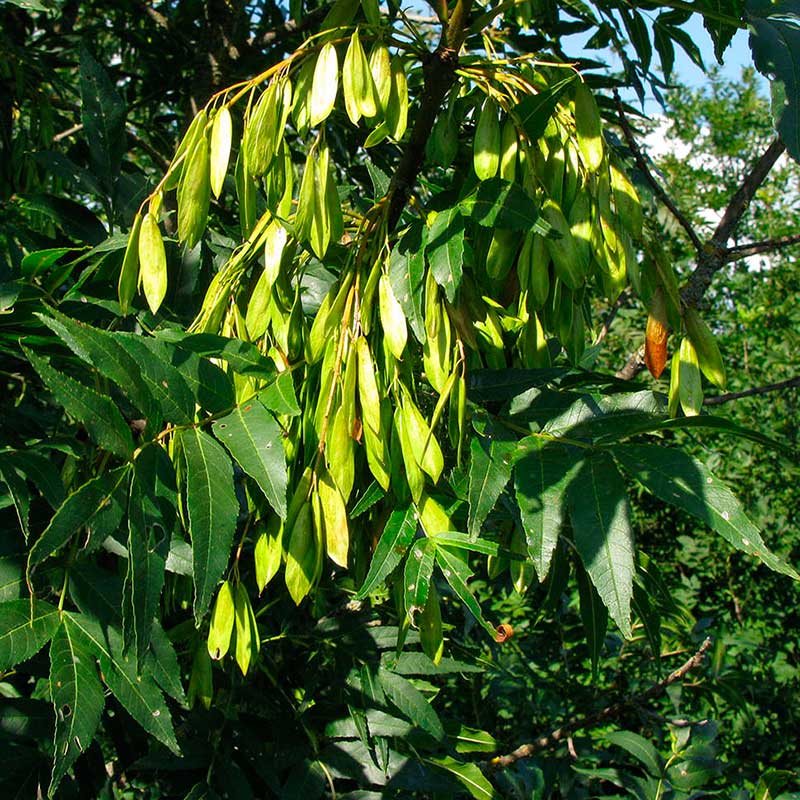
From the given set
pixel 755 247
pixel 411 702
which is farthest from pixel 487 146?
pixel 411 702

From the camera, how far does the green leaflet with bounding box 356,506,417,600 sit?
792 millimetres

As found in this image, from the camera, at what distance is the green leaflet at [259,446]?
766 millimetres

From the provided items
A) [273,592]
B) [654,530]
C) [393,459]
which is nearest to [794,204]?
[654,530]

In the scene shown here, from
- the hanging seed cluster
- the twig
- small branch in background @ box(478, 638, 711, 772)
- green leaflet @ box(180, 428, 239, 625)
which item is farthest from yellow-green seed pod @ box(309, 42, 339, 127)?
small branch in background @ box(478, 638, 711, 772)

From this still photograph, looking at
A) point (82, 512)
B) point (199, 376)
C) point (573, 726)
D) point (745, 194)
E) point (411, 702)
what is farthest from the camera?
point (573, 726)

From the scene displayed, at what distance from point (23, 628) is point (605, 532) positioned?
1.82ft

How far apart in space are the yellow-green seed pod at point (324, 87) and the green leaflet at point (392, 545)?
1.20 ft

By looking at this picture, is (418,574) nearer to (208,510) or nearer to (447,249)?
(208,510)

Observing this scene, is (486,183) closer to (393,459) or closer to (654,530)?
(393,459)

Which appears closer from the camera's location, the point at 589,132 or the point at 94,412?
the point at 94,412

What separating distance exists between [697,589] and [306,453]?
250 cm

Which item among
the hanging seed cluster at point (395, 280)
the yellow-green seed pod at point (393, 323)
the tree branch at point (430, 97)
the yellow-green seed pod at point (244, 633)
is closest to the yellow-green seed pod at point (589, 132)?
the hanging seed cluster at point (395, 280)

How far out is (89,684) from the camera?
0.83m

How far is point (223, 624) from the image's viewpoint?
89 centimetres
